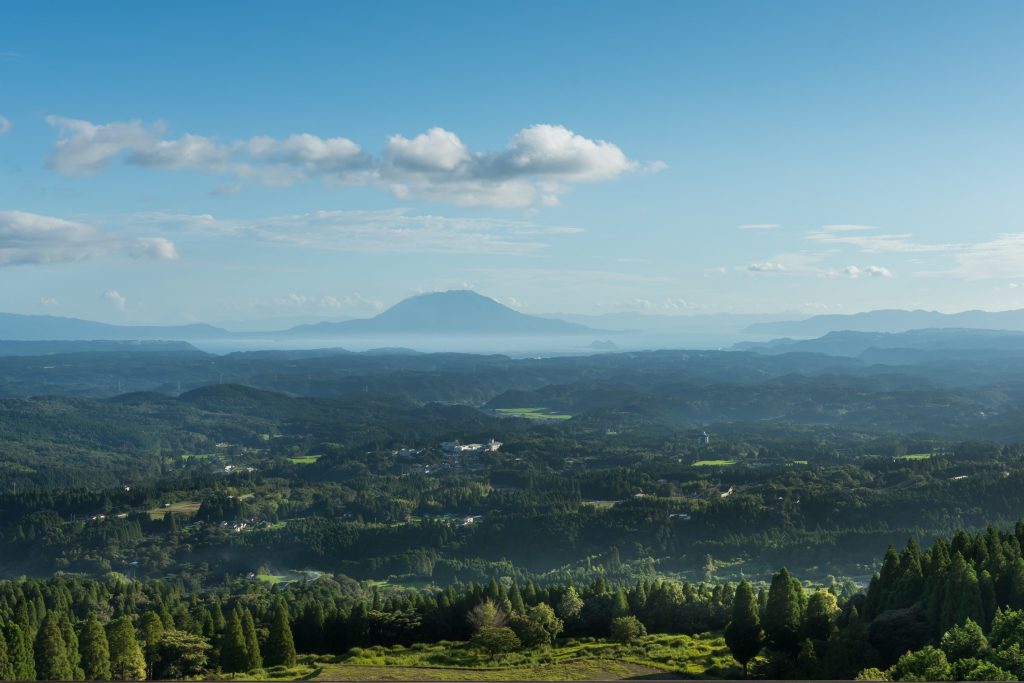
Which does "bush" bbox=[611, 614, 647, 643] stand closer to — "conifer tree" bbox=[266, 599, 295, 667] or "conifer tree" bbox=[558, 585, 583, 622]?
"conifer tree" bbox=[558, 585, 583, 622]

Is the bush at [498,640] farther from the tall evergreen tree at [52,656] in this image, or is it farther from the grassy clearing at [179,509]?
the grassy clearing at [179,509]

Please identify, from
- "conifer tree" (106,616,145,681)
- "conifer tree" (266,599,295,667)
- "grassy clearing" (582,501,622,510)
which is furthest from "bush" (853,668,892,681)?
"grassy clearing" (582,501,622,510)

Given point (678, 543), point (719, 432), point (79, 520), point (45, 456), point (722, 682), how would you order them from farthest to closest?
point (719, 432), point (45, 456), point (79, 520), point (678, 543), point (722, 682)

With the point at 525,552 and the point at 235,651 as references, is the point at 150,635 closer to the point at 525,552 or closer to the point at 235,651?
the point at 235,651

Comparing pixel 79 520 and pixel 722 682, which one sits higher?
pixel 722 682

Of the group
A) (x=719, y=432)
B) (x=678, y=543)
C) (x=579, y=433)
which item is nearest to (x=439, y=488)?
(x=678, y=543)

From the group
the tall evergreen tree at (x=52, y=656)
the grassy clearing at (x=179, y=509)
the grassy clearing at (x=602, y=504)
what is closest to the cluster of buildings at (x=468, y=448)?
the grassy clearing at (x=602, y=504)

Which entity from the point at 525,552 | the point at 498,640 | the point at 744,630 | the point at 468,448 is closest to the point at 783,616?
the point at 744,630

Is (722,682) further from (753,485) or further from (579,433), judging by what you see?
(579,433)
